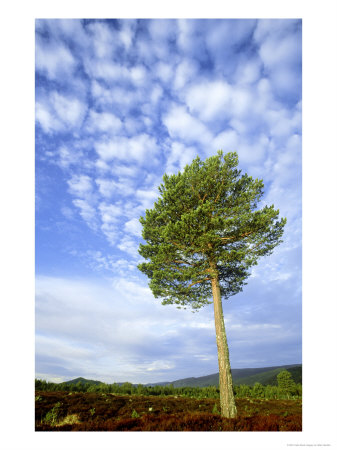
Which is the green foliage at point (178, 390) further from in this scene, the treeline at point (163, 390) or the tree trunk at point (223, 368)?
the tree trunk at point (223, 368)

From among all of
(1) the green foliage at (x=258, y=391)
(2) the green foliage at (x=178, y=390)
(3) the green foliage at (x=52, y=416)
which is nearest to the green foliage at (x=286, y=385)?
(2) the green foliage at (x=178, y=390)

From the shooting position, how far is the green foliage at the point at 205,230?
8875 mm

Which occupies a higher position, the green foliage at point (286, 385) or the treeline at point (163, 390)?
the treeline at point (163, 390)

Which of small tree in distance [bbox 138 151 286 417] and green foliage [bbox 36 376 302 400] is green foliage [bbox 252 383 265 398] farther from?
small tree in distance [bbox 138 151 286 417]

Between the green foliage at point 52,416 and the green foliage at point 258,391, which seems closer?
the green foliage at point 52,416

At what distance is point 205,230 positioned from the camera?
349 inches

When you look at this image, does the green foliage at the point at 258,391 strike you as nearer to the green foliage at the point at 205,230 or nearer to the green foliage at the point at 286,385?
the green foliage at the point at 286,385

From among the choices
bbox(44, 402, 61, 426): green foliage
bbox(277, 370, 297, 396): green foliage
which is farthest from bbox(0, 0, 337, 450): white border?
bbox(277, 370, 297, 396): green foliage
